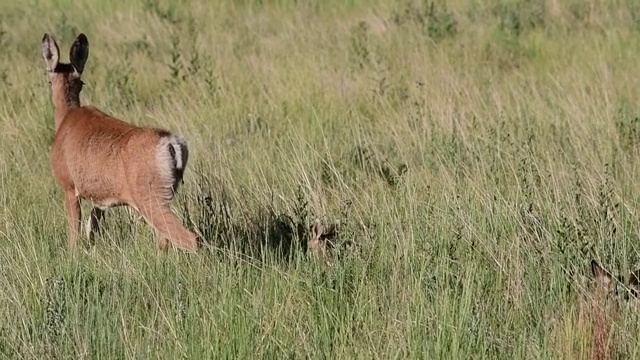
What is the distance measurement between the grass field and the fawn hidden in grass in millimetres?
155

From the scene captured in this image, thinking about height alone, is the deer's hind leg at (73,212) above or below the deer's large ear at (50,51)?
below

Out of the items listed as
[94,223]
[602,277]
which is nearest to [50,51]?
[94,223]

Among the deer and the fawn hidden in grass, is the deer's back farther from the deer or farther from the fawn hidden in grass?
the deer

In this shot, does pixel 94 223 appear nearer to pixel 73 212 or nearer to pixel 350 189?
pixel 73 212

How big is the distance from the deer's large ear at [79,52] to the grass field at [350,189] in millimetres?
807

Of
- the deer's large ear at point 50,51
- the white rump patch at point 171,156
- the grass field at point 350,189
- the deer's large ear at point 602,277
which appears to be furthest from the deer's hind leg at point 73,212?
the deer's large ear at point 602,277

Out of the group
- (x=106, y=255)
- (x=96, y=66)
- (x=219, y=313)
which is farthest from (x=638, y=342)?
(x=96, y=66)

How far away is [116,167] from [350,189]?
150 cm

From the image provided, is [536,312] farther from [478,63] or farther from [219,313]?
[478,63]

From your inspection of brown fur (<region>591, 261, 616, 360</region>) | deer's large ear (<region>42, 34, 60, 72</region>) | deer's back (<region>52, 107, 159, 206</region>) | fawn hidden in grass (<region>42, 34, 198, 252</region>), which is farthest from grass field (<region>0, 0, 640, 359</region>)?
deer's large ear (<region>42, 34, 60, 72</region>)

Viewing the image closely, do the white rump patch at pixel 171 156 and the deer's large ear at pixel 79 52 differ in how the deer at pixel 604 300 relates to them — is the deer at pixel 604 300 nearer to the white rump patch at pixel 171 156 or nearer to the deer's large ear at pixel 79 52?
the white rump patch at pixel 171 156

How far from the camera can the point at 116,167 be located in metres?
6.14

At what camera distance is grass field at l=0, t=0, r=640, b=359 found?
4574 mm

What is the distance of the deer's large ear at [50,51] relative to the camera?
23.0 feet
